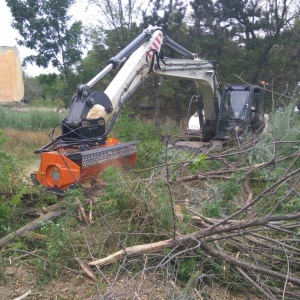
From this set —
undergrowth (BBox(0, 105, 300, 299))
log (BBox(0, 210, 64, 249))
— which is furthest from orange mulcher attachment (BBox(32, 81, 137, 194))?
log (BBox(0, 210, 64, 249))

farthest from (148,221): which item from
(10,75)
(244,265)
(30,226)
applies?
(10,75)

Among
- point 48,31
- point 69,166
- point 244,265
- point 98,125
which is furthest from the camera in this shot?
point 48,31

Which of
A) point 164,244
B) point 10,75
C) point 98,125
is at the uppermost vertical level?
point 10,75

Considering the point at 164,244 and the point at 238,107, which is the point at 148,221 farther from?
the point at 238,107

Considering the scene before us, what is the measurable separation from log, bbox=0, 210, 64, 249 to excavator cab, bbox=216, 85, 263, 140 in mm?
5667

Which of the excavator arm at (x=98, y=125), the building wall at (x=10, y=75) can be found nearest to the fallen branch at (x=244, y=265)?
the excavator arm at (x=98, y=125)

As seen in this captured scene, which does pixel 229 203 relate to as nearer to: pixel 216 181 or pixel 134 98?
pixel 216 181

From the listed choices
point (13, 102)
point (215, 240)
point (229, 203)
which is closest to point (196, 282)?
point (215, 240)

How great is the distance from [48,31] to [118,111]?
10053 millimetres

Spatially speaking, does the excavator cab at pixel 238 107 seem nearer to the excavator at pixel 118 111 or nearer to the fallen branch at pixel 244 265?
the excavator at pixel 118 111

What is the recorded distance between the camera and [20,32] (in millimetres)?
15852

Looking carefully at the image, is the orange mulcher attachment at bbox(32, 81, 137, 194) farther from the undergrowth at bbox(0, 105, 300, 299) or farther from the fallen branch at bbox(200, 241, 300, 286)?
the fallen branch at bbox(200, 241, 300, 286)

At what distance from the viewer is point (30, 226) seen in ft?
16.2

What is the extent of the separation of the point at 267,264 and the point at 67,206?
2358 mm
